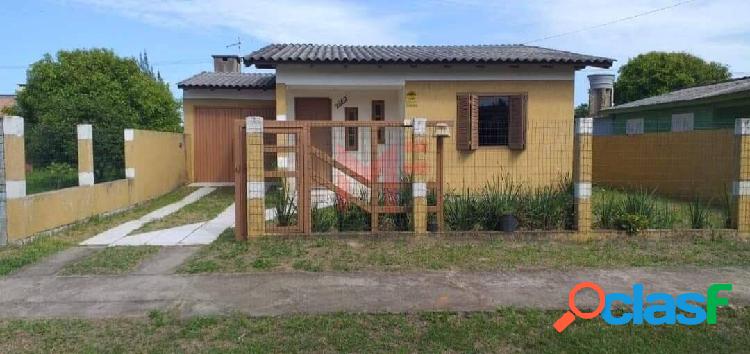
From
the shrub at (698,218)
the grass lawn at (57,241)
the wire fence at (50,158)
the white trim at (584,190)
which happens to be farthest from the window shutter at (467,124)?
the wire fence at (50,158)

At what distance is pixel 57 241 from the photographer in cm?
788

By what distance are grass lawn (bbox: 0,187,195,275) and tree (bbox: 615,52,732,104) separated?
27065 millimetres

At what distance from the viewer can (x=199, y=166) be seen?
16359 mm

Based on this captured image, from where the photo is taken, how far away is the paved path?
498cm

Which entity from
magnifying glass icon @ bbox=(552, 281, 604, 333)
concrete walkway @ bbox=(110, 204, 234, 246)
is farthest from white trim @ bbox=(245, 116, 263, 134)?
magnifying glass icon @ bbox=(552, 281, 604, 333)

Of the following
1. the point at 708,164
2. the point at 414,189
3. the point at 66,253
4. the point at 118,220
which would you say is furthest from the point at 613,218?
the point at 118,220

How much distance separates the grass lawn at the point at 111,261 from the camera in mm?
6312

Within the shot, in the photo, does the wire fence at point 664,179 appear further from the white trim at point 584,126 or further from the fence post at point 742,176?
the white trim at point 584,126

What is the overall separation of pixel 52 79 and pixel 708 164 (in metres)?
19.2

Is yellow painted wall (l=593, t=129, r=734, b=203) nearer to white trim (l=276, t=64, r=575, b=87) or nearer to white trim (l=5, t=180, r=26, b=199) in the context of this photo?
white trim (l=276, t=64, r=575, b=87)

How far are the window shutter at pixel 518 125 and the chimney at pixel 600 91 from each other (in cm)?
1546

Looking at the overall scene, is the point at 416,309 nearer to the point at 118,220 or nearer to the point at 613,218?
the point at 613,218

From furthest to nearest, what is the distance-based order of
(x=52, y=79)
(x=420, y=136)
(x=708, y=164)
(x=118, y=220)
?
(x=52, y=79)
(x=708, y=164)
(x=118, y=220)
(x=420, y=136)

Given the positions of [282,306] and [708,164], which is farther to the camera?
[708,164]
